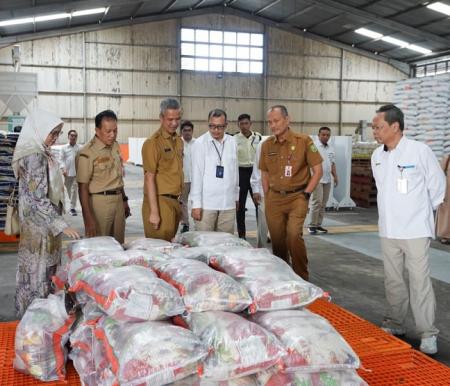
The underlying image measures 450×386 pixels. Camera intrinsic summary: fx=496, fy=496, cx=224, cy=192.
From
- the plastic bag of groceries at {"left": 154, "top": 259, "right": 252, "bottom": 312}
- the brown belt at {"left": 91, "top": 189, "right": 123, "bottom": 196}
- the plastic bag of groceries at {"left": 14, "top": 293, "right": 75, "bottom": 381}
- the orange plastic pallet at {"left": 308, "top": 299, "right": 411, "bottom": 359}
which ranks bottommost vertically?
the orange plastic pallet at {"left": 308, "top": 299, "right": 411, "bottom": 359}

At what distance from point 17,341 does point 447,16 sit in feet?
62.8

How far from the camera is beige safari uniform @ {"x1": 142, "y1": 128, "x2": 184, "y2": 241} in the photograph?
13.4 ft

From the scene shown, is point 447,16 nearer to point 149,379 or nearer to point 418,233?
point 418,233

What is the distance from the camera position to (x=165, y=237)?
13.7ft

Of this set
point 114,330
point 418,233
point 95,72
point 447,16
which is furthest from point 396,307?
point 95,72

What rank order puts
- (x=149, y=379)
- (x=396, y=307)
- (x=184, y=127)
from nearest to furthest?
(x=149, y=379) < (x=396, y=307) < (x=184, y=127)

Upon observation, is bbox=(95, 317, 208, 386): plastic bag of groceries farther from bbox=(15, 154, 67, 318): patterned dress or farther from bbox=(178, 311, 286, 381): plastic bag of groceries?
bbox=(15, 154, 67, 318): patterned dress

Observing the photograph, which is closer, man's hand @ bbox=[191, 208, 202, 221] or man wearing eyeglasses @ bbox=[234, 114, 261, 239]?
man's hand @ bbox=[191, 208, 202, 221]

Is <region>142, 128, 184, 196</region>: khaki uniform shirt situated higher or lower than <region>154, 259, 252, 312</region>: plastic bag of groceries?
higher

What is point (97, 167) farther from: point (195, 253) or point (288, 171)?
point (288, 171)

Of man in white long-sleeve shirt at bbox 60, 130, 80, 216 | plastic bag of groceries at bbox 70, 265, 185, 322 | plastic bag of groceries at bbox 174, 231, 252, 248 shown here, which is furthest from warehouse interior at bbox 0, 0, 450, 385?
plastic bag of groceries at bbox 70, 265, 185, 322

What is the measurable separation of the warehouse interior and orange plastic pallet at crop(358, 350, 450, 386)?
13.7 m

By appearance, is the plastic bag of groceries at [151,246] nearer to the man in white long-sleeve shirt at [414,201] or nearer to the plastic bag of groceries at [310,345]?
the plastic bag of groceries at [310,345]

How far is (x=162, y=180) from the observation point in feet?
13.6
